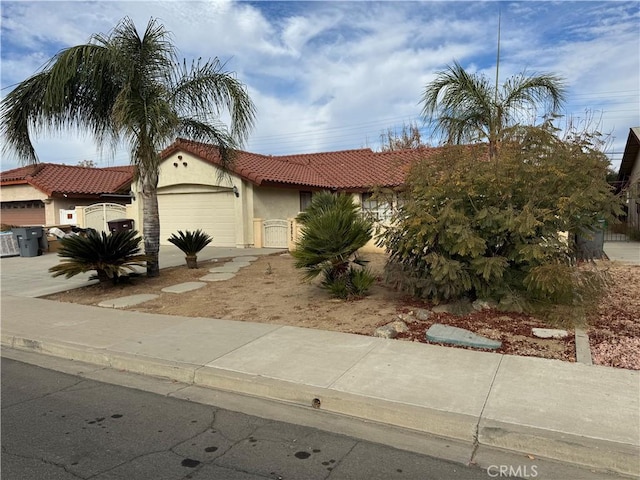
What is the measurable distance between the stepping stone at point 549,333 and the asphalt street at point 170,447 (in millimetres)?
3305

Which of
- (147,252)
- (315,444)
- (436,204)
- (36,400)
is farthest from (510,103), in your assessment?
(36,400)

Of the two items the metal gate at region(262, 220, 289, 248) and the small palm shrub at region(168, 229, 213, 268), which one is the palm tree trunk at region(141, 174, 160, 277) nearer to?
the small palm shrub at region(168, 229, 213, 268)

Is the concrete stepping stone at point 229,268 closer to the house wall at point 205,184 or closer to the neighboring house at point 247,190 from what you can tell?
the neighboring house at point 247,190

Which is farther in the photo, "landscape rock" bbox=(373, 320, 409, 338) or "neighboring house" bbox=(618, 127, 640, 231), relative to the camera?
"neighboring house" bbox=(618, 127, 640, 231)

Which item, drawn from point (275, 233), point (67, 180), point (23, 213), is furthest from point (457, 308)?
point (23, 213)

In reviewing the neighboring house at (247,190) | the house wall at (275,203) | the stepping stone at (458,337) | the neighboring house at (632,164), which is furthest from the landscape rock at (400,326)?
the neighboring house at (632,164)

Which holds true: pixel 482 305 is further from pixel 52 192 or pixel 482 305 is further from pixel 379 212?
pixel 52 192

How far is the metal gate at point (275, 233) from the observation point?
18.8 metres

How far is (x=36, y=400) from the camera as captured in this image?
15.9 ft

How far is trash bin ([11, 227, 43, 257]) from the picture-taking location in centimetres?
1825

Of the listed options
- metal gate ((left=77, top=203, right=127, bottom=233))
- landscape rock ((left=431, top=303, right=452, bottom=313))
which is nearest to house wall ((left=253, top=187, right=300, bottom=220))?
metal gate ((left=77, top=203, right=127, bottom=233))

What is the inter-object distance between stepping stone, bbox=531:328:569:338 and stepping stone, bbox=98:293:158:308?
22.8ft

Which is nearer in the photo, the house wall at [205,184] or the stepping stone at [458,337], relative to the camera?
the stepping stone at [458,337]

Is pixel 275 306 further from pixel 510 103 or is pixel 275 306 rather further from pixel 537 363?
pixel 510 103
